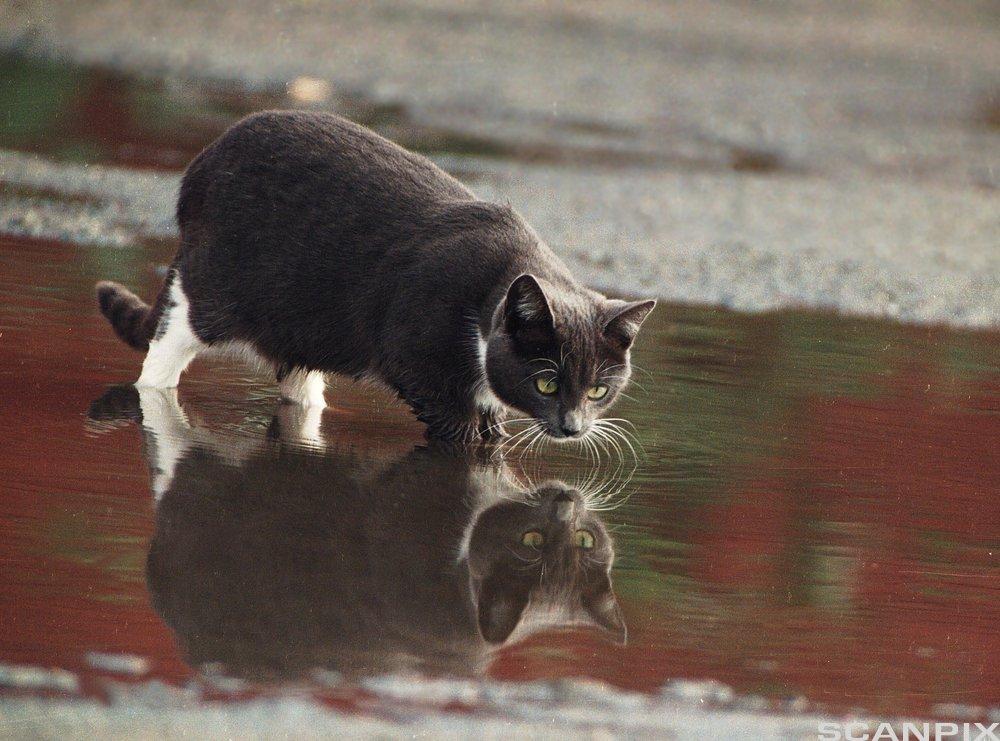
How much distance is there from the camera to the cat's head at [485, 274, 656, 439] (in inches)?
201

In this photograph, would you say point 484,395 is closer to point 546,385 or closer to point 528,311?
point 546,385

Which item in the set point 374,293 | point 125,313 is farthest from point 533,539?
point 125,313

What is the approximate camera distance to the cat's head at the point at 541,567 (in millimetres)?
3904

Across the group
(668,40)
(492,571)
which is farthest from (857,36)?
(492,571)

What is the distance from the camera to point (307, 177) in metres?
5.75

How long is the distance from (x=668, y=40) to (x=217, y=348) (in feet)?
47.7

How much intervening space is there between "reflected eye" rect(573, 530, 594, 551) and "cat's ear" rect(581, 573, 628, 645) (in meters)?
0.24

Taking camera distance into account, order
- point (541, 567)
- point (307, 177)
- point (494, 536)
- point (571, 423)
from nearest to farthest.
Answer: point (541, 567), point (494, 536), point (571, 423), point (307, 177)

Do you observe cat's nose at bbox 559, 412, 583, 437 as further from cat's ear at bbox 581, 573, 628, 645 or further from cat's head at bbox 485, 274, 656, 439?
cat's ear at bbox 581, 573, 628, 645

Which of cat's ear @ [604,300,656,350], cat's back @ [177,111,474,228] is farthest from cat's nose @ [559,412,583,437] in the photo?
cat's back @ [177,111,474,228]

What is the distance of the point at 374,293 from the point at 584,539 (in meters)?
1.32

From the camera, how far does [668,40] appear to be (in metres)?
19.7

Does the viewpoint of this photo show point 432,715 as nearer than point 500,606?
Yes

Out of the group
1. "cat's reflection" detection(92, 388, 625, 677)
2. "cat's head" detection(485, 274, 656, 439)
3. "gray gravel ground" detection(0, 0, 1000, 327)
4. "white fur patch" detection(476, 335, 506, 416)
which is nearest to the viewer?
"cat's reflection" detection(92, 388, 625, 677)
